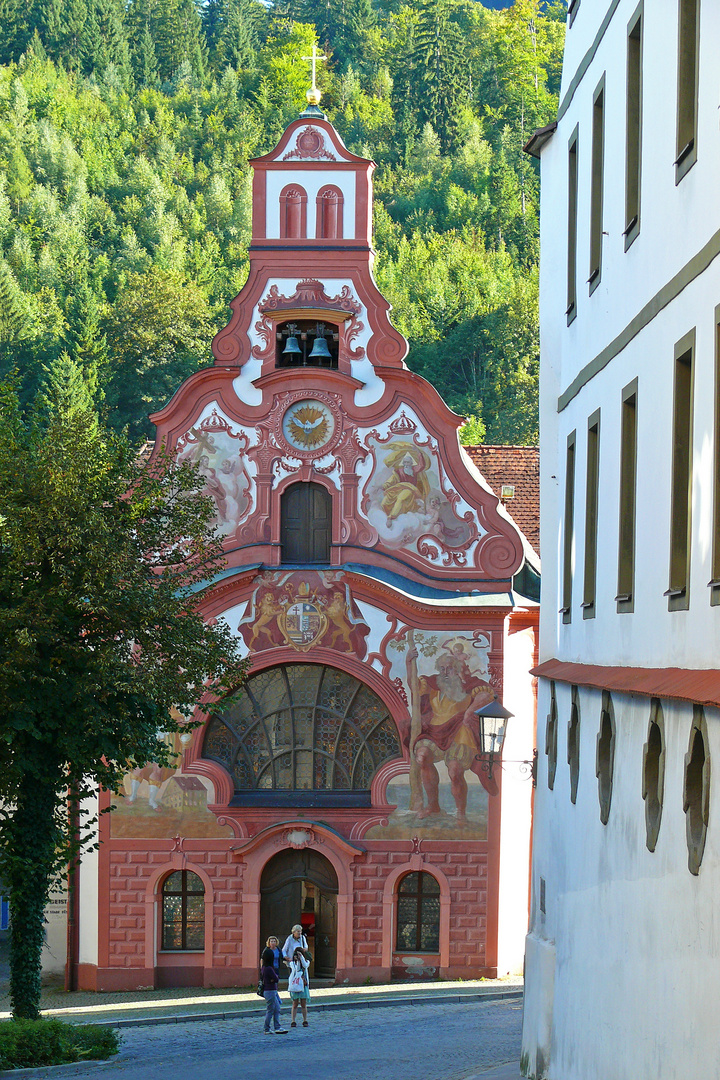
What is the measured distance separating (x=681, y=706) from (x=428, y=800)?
62.0 feet

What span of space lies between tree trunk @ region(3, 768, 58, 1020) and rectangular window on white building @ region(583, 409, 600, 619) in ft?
23.7

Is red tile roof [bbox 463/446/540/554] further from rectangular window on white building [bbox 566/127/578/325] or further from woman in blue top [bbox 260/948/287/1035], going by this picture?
rectangular window on white building [bbox 566/127/578/325]

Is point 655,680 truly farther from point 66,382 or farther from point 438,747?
point 66,382

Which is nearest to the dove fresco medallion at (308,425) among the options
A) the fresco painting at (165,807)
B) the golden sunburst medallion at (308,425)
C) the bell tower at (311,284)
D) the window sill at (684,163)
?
the golden sunburst medallion at (308,425)

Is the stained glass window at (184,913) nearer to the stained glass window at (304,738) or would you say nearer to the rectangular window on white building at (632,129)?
the stained glass window at (304,738)

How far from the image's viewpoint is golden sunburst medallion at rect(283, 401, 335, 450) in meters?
29.0

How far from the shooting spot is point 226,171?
10675 centimetres

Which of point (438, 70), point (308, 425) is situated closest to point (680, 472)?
point (308, 425)

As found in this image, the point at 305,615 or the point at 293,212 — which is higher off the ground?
the point at 293,212

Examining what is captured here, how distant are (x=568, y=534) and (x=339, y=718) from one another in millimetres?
11644

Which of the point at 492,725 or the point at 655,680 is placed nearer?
the point at 655,680

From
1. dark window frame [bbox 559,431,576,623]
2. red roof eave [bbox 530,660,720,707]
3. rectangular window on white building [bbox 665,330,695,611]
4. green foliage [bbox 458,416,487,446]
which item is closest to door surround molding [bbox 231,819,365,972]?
dark window frame [bbox 559,431,576,623]

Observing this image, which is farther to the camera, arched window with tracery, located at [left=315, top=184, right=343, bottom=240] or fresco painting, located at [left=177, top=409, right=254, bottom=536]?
arched window with tracery, located at [left=315, top=184, right=343, bottom=240]

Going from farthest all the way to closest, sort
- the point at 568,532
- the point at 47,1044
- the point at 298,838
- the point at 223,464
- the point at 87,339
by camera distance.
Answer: the point at 87,339, the point at 223,464, the point at 298,838, the point at 568,532, the point at 47,1044
